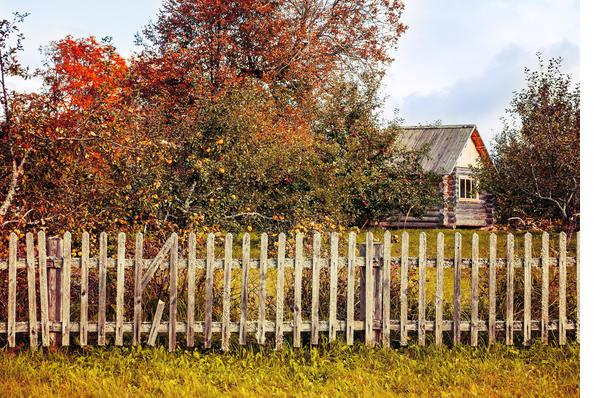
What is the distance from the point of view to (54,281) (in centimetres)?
771

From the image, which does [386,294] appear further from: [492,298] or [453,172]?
[453,172]

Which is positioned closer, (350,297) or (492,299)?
(350,297)

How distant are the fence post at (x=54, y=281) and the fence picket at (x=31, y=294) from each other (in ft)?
0.56

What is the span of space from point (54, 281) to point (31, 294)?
298 millimetres

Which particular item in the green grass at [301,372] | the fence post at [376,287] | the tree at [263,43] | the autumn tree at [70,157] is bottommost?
the green grass at [301,372]

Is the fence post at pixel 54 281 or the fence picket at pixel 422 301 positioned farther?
the fence picket at pixel 422 301

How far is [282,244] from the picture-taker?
7652 mm

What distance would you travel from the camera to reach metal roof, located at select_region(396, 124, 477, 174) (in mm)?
29406

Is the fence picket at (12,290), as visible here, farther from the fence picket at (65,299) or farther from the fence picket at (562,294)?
the fence picket at (562,294)

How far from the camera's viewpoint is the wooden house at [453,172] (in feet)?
96.1

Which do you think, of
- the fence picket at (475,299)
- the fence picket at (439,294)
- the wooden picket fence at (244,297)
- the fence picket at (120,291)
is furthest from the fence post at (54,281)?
the fence picket at (475,299)

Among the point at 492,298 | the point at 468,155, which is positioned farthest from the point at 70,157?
the point at 468,155
